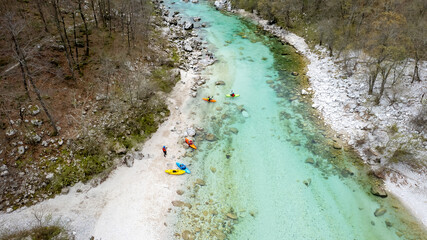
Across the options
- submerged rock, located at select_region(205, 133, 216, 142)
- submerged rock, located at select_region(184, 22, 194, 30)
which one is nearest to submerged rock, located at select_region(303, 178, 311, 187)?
submerged rock, located at select_region(205, 133, 216, 142)

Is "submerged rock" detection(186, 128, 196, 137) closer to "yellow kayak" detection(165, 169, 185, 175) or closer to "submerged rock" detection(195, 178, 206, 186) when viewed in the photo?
"yellow kayak" detection(165, 169, 185, 175)

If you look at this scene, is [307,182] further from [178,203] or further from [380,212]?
[178,203]

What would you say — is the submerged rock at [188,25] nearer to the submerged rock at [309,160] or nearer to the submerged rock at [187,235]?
the submerged rock at [309,160]

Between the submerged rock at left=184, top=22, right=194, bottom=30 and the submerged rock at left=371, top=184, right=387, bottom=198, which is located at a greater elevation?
the submerged rock at left=184, top=22, right=194, bottom=30

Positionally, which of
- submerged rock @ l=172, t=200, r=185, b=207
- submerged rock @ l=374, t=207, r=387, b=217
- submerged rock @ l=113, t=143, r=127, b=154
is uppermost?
submerged rock @ l=374, t=207, r=387, b=217

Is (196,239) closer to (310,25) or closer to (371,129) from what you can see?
(371,129)

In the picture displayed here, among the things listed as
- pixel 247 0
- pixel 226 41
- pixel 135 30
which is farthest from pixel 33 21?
pixel 247 0
